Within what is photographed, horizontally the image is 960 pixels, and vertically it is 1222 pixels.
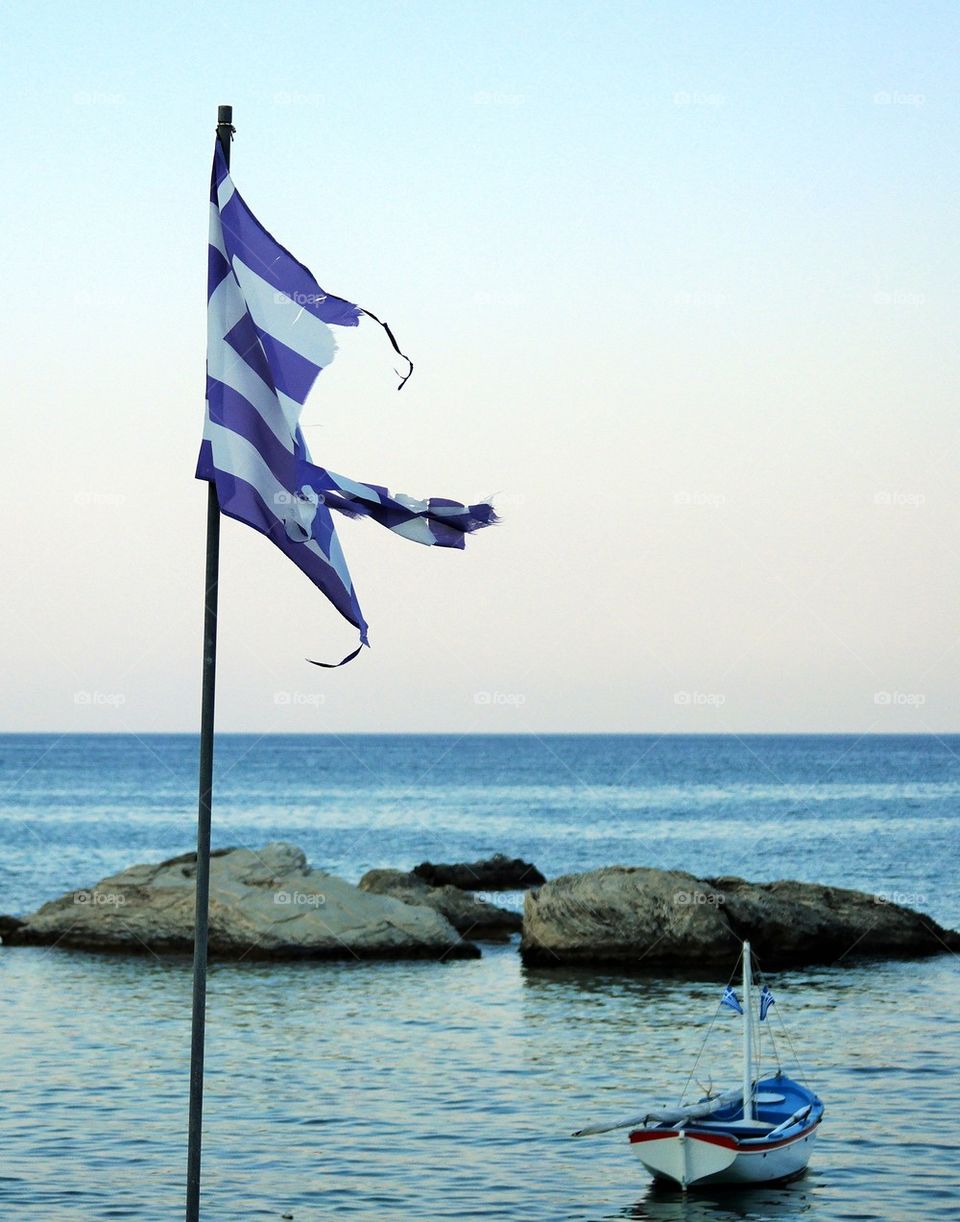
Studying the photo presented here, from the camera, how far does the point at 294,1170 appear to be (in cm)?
2423

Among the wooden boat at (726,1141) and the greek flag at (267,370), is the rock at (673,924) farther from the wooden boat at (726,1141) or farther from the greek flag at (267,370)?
the greek flag at (267,370)

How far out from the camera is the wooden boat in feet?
74.4

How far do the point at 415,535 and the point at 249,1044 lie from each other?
21.8 meters

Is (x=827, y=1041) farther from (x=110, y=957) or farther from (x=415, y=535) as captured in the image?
(x=415, y=535)

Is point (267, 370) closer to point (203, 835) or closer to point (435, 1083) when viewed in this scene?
point (203, 835)

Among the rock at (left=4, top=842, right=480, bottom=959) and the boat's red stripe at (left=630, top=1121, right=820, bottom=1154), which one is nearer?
the boat's red stripe at (left=630, top=1121, right=820, bottom=1154)

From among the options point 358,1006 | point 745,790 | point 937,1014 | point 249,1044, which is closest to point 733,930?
point 937,1014

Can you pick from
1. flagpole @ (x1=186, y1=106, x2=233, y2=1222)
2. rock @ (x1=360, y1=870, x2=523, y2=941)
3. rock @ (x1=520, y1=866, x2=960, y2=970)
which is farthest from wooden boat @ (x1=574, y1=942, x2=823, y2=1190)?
rock @ (x1=360, y1=870, x2=523, y2=941)

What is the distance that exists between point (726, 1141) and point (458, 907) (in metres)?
27.7

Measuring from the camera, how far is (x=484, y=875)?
6862 centimetres

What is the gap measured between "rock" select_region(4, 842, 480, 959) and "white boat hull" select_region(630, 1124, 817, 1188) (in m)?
20.3

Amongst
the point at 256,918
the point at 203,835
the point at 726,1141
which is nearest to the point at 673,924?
the point at 256,918

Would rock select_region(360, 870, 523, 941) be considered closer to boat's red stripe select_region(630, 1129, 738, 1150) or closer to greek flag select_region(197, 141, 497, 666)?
boat's red stripe select_region(630, 1129, 738, 1150)

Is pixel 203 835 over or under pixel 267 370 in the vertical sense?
under
